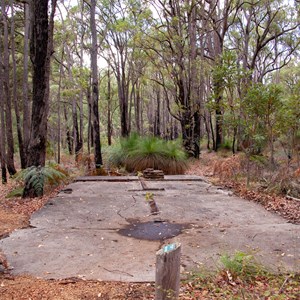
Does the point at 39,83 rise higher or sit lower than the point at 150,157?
higher

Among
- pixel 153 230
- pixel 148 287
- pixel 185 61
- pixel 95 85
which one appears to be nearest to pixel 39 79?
pixel 95 85

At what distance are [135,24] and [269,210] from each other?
14.7m

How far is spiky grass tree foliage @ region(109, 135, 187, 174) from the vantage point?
453 inches

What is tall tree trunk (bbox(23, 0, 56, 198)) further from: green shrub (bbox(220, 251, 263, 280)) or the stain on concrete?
green shrub (bbox(220, 251, 263, 280))

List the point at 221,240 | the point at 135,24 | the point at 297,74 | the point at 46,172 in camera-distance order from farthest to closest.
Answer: the point at 297,74 → the point at 135,24 → the point at 46,172 → the point at 221,240

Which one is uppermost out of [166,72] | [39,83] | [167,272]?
[166,72]

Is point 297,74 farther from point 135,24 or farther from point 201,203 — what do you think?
point 201,203

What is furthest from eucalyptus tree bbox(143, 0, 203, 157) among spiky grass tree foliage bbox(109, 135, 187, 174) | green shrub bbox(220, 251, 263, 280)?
green shrub bbox(220, 251, 263, 280)

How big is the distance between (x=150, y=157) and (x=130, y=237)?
7294 mm

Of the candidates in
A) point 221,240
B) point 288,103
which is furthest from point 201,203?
point 288,103

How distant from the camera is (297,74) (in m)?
33.6

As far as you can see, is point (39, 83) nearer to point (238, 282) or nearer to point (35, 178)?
point (35, 178)

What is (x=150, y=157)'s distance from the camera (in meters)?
11.6

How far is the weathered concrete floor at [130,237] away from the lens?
338 centimetres
